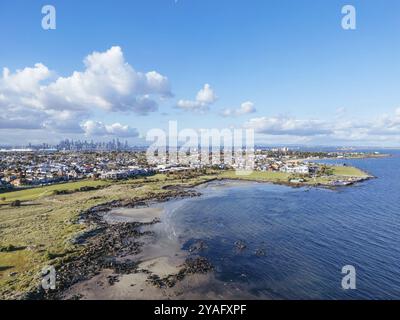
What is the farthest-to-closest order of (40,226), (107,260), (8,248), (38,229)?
(40,226), (38,229), (8,248), (107,260)

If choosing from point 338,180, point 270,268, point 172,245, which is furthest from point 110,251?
point 338,180

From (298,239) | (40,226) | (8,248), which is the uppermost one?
(8,248)

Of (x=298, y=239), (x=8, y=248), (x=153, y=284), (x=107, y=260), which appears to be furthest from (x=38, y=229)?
(x=298, y=239)

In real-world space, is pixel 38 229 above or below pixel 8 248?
below

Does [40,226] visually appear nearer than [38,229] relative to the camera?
No

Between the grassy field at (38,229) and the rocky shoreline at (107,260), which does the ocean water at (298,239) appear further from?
the grassy field at (38,229)

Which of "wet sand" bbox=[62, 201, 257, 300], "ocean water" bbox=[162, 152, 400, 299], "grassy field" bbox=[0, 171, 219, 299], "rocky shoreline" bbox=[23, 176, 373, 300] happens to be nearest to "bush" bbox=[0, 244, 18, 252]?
"grassy field" bbox=[0, 171, 219, 299]

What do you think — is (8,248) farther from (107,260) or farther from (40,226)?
(107,260)

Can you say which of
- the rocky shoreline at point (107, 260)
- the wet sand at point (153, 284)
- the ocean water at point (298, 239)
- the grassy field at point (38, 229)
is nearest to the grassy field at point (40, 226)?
the grassy field at point (38, 229)
